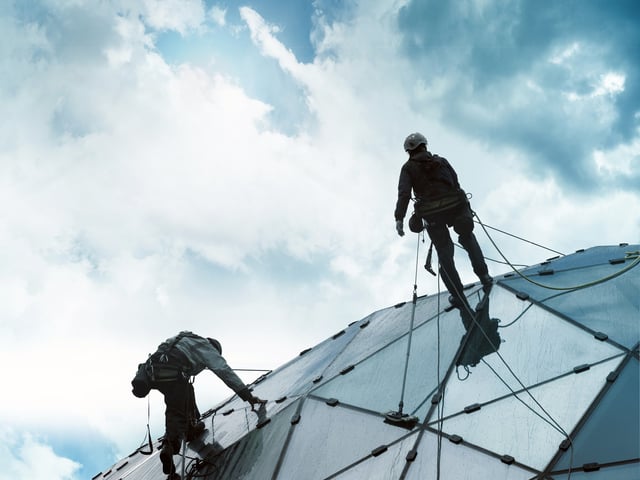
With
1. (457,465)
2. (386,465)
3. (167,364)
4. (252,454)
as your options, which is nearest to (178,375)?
(167,364)

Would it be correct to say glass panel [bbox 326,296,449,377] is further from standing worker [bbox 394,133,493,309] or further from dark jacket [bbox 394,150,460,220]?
dark jacket [bbox 394,150,460,220]

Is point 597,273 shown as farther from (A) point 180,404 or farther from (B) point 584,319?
(A) point 180,404

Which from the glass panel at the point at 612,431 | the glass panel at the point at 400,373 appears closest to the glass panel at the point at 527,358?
the glass panel at the point at 400,373

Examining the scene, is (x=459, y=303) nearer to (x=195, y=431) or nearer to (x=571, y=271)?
(x=571, y=271)

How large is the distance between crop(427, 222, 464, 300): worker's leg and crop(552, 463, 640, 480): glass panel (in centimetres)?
482

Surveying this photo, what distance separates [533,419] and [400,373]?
7.90 ft

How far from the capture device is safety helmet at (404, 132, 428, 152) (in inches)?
409

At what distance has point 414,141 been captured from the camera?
10.4m

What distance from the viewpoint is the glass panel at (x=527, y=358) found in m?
7.75

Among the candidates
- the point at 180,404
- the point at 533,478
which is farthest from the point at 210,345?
the point at 533,478

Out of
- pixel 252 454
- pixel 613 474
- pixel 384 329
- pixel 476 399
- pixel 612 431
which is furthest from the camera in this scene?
pixel 384 329

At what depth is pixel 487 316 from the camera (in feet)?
32.4

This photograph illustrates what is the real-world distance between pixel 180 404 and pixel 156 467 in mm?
1336

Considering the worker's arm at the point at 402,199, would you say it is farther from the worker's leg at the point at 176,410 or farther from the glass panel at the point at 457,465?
the worker's leg at the point at 176,410
